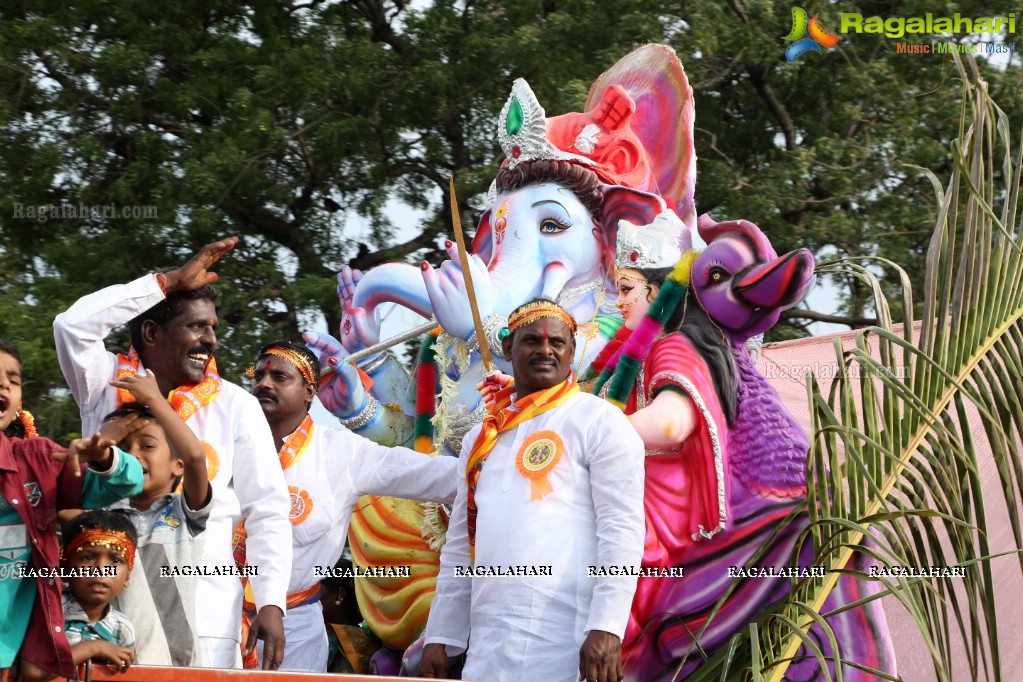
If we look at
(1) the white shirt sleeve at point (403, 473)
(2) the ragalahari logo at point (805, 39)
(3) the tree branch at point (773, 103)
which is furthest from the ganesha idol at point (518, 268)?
(3) the tree branch at point (773, 103)

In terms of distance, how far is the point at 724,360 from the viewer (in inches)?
174

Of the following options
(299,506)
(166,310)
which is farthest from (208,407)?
(299,506)

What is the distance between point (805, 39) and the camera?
7.57 metres

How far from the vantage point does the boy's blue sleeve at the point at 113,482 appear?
305 centimetres

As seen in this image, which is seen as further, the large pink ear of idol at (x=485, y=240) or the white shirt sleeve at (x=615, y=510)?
the large pink ear of idol at (x=485, y=240)

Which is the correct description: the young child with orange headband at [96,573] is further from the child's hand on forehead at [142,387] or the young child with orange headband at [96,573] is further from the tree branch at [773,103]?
the tree branch at [773,103]

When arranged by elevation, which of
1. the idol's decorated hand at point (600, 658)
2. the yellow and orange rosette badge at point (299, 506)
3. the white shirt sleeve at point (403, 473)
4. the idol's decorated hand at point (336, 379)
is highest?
the idol's decorated hand at point (336, 379)

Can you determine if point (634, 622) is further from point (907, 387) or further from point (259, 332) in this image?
point (259, 332)

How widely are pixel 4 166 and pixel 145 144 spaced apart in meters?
0.68

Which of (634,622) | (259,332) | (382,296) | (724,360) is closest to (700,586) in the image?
(634,622)

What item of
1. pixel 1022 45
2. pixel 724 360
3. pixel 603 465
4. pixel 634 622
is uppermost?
pixel 1022 45

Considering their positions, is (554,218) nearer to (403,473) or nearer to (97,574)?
(403,473)

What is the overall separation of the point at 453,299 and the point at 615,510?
4.58 ft

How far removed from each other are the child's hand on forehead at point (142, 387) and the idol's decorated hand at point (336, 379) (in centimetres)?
178
